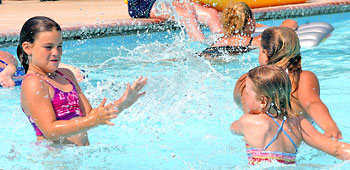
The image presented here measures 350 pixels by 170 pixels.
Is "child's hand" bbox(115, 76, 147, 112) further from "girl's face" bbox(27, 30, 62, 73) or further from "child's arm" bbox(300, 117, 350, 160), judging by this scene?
"child's arm" bbox(300, 117, 350, 160)

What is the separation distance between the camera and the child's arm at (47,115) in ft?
9.55

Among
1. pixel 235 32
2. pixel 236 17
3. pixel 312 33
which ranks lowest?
pixel 312 33

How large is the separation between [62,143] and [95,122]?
53cm

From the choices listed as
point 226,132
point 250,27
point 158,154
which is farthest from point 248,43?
point 158,154

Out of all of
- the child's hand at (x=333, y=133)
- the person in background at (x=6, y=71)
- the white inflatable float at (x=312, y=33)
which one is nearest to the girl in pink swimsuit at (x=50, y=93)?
the child's hand at (x=333, y=133)

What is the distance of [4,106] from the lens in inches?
211

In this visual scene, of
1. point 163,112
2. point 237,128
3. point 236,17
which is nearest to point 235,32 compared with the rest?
point 236,17

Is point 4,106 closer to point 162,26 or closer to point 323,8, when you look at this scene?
point 162,26

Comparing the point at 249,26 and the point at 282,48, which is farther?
the point at 249,26

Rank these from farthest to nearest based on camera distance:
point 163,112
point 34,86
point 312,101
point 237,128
→ point 163,112, point 312,101, point 237,128, point 34,86

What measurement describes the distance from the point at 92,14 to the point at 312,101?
7203mm

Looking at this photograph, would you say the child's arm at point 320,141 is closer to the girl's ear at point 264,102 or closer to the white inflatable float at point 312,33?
the girl's ear at point 264,102

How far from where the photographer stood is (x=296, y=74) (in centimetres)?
360

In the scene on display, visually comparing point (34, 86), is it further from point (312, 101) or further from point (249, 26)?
point (249, 26)
